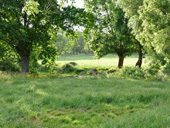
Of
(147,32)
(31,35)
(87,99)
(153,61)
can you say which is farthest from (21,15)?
(153,61)

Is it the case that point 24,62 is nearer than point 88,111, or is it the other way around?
point 88,111

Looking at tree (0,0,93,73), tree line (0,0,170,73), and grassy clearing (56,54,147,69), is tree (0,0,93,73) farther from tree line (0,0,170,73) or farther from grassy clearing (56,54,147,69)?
grassy clearing (56,54,147,69)

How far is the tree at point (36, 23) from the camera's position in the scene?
1164 cm

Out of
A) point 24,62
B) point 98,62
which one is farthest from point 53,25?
point 98,62

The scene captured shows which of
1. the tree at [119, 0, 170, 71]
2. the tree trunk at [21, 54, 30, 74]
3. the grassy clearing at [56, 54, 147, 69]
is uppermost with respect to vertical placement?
the tree at [119, 0, 170, 71]

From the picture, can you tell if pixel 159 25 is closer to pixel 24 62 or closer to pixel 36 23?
pixel 36 23

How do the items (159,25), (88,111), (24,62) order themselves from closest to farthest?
(88,111) → (159,25) → (24,62)

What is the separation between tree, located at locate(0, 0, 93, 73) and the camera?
38.2 feet

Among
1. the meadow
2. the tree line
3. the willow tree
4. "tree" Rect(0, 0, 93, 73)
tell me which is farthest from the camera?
the willow tree

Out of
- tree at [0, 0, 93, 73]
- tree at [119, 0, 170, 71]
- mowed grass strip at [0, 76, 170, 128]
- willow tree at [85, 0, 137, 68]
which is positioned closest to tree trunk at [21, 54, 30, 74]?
tree at [0, 0, 93, 73]

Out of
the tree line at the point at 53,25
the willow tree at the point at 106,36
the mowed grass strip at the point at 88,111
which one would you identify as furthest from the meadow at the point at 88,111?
the willow tree at the point at 106,36

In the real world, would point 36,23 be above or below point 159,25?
above

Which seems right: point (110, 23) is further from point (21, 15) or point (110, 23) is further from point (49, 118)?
point (49, 118)

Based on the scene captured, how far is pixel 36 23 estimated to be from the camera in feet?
43.5
